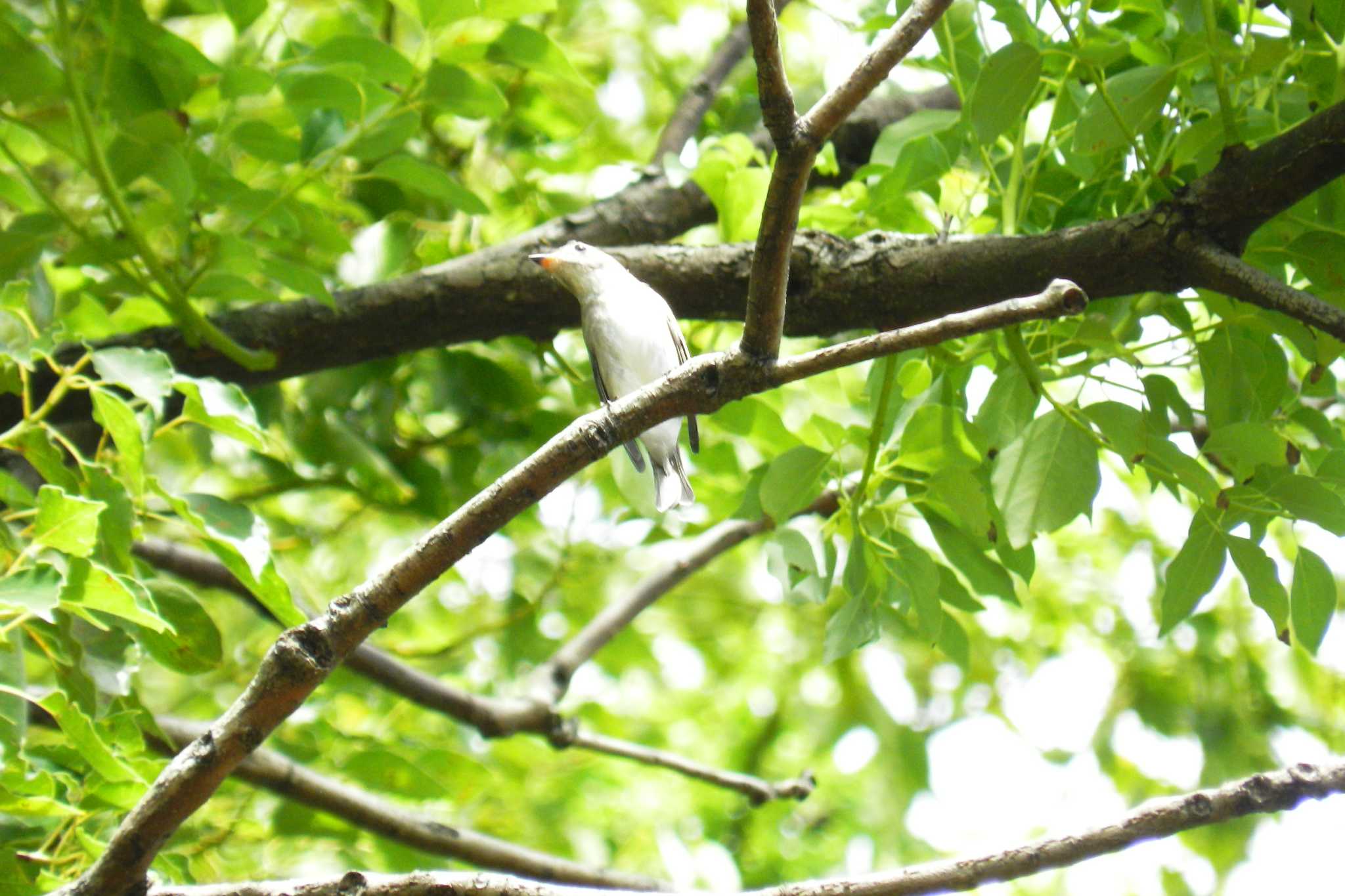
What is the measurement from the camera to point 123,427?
1659 mm

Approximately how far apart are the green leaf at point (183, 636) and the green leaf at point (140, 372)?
A: 32 cm

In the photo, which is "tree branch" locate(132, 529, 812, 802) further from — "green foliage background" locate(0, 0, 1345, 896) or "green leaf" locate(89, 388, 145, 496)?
"green leaf" locate(89, 388, 145, 496)

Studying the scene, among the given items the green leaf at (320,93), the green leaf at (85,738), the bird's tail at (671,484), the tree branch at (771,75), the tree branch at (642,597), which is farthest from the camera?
the tree branch at (642,597)

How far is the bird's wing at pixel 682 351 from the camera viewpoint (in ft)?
7.93

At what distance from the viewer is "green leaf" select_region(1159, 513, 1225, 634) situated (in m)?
1.67

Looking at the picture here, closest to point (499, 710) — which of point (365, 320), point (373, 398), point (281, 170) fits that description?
point (373, 398)

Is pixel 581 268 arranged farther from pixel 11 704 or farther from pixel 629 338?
pixel 11 704

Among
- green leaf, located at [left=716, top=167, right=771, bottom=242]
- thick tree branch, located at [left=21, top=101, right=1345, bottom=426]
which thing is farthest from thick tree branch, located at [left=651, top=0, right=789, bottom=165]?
green leaf, located at [left=716, top=167, right=771, bottom=242]

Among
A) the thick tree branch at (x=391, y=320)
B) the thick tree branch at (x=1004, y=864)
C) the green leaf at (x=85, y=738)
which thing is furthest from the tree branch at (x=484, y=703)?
the thick tree branch at (x=1004, y=864)

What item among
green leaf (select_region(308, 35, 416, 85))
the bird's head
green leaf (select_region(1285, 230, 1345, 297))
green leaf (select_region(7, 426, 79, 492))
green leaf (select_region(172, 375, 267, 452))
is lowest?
green leaf (select_region(1285, 230, 1345, 297))

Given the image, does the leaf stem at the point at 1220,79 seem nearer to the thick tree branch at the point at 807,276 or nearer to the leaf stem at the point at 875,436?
the thick tree branch at the point at 807,276

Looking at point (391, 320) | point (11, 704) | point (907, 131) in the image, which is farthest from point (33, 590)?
point (907, 131)

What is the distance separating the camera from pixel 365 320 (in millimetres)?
2391

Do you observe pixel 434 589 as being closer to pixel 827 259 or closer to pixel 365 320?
pixel 365 320
